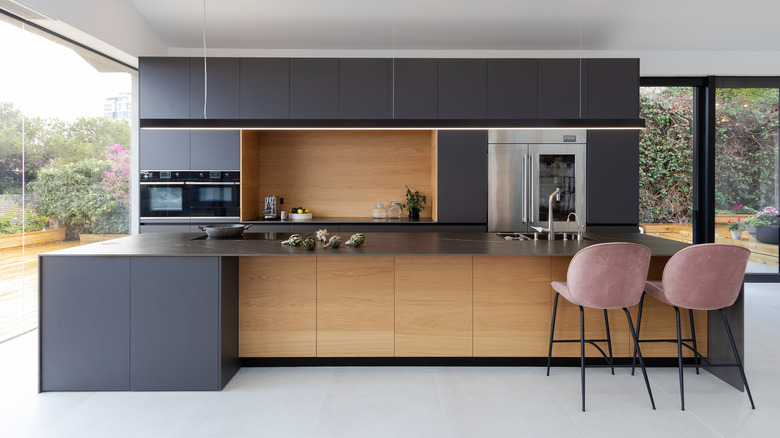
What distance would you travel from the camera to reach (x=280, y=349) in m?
3.16

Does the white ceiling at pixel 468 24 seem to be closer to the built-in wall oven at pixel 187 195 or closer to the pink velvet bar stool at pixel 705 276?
the built-in wall oven at pixel 187 195

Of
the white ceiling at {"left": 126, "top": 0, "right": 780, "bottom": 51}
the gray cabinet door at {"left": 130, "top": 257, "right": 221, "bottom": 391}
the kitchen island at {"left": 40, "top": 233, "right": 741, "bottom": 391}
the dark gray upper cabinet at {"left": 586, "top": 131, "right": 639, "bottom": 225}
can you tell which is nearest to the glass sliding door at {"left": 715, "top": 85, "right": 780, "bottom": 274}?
the white ceiling at {"left": 126, "top": 0, "right": 780, "bottom": 51}

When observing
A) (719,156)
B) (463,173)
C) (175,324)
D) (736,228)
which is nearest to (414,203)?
(463,173)

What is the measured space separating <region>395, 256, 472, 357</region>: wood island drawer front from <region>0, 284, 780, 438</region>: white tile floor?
0.20m

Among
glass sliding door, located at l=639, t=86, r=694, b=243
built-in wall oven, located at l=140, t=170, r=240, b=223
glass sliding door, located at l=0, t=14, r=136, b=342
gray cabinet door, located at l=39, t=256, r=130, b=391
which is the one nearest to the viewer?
gray cabinet door, located at l=39, t=256, r=130, b=391

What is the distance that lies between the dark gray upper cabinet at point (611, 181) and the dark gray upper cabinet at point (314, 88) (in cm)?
260

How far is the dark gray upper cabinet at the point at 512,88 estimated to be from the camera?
4914 mm

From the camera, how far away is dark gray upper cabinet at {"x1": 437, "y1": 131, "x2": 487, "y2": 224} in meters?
4.97

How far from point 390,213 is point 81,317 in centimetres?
328

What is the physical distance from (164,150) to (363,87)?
2.09m

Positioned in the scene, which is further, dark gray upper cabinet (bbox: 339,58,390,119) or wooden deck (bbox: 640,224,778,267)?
wooden deck (bbox: 640,224,778,267)

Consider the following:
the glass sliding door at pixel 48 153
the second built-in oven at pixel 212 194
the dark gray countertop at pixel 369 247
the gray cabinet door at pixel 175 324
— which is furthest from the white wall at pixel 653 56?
the gray cabinet door at pixel 175 324

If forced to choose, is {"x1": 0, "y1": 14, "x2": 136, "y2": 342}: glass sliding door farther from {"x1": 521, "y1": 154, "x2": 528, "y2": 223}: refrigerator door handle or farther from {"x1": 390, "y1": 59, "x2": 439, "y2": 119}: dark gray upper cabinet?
{"x1": 521, "y1": 154, "x2": 528, "y2": 223}: refrigerator door handle

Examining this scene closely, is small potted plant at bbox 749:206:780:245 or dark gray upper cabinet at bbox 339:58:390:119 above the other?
dark gray upper cabinet at bbox 339:58:390:119
